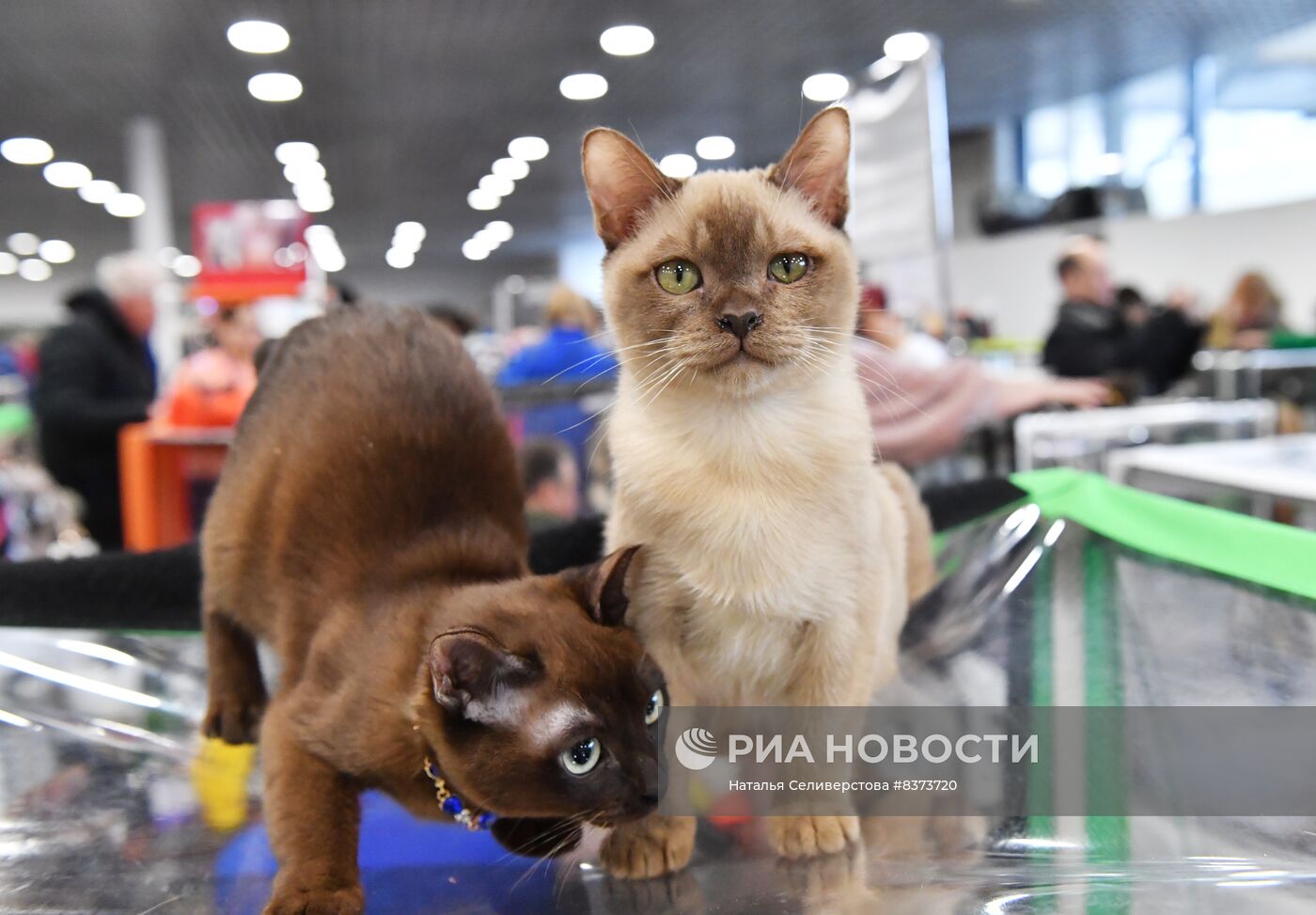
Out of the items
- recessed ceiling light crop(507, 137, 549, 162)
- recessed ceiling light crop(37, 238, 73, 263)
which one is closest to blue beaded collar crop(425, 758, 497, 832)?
recessed ceiling light crop(507, 137, 549, 162)

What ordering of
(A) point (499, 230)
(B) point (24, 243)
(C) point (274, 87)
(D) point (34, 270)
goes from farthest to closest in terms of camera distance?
(D) point (34, 270), (B) point (24, 243), (C) point (274, 87), (A) point (499, 230)

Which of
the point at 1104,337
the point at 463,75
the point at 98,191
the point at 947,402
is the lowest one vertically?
the point at 947,402

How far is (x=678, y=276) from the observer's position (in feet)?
2.31

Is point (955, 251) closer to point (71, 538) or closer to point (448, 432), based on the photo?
point (71, 538)

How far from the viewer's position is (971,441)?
187 centimetres

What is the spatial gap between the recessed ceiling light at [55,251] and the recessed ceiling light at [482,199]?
6761mm

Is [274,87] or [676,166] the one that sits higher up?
[274,87]

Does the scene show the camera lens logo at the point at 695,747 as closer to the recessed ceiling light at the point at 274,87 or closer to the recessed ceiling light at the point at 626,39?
the recessed ceiling light at the point at 626,39

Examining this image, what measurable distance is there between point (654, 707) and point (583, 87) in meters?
1.19

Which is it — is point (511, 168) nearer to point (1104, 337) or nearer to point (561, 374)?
point (561, 374)

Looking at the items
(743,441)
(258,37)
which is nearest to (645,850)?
(743,441)

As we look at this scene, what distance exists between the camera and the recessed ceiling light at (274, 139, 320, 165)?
13.8 feet

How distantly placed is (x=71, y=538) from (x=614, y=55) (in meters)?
2.21

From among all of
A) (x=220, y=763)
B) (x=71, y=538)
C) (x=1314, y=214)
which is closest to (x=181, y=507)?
(x=71, y=538)
